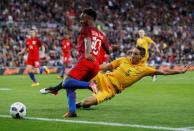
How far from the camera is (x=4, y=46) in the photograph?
35.7 m

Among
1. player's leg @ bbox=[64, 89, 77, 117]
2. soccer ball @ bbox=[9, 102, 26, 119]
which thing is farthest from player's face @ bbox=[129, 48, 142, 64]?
soccer ball @ bbox=[9, 102, 26, 119]

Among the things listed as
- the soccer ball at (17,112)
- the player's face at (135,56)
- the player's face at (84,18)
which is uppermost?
the player's face at (84,18)

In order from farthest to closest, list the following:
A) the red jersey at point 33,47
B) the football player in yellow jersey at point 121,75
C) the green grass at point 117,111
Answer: the red jersey at point 33,47 → the football player in yellow jersey at point 121,75 → the green grass at point 117,111

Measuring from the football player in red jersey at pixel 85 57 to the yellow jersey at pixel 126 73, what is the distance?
0.79 metres

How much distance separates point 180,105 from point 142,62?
84.8 inches

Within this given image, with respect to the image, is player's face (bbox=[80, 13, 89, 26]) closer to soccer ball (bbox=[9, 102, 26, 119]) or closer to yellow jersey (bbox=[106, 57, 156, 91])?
yellow jersey (bbox=[106, 57, 156, 91])

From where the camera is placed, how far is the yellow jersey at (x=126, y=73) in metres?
12.3

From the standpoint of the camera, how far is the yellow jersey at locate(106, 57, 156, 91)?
1227cm

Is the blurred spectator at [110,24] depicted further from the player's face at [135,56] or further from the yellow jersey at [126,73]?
the player's face at [135,56]

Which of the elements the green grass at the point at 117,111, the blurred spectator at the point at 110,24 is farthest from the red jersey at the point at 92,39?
the blurred spectator at the point at 110,24

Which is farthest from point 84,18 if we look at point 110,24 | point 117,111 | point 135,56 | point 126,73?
point 110,24

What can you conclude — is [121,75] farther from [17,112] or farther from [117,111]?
[17,112]

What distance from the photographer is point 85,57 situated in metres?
11.2

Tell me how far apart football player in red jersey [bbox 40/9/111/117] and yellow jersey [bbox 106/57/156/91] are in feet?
2.59
